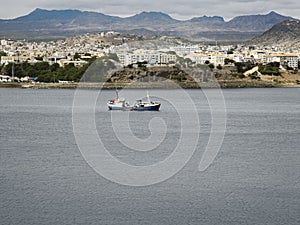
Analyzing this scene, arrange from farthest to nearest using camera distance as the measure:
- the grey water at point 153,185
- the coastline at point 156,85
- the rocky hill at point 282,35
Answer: the rocky hill at point 282,35, the coastline at point 156,85, the grey water at point 153,185

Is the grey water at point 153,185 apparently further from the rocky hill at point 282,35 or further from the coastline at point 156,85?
the rocky hill at point 282,35

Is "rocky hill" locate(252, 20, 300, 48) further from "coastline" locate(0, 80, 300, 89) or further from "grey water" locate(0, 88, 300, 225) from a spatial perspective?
"grey water" locate(0, 88, 300, 225)

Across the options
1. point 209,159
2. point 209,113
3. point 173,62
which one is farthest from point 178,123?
point 173,62

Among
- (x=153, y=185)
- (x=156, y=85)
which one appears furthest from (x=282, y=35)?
(x=153, y=185)

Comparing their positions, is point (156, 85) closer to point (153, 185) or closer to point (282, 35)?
point (153, 185)

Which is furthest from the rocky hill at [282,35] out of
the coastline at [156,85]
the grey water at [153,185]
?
the grey water at [153,185]

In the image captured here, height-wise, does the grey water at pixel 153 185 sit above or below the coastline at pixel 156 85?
above

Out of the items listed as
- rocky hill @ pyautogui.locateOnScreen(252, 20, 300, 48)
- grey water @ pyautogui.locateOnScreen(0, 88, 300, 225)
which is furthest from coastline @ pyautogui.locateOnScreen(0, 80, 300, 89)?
rocky hill @ pyautogui.locateOnScreen(252, 20, 300, 48)

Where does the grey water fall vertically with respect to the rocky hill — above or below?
below
